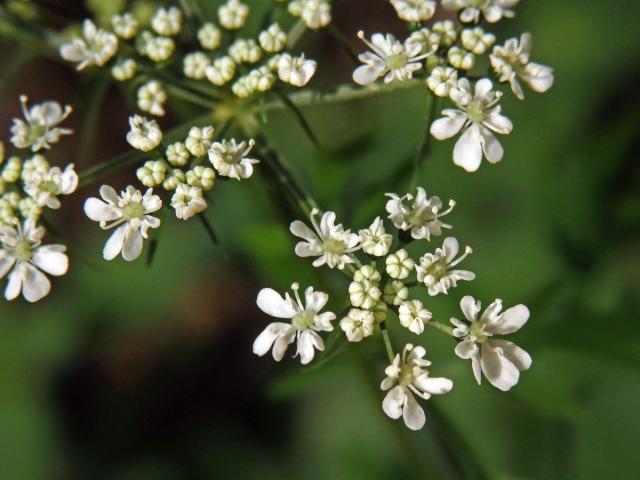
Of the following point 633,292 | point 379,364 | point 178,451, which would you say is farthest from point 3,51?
point 633,292

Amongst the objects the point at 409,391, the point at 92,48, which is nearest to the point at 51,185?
the point at 92,48

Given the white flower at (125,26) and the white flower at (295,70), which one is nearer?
the white flower at (295,70)

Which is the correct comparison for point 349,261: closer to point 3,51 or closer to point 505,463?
point 505,463

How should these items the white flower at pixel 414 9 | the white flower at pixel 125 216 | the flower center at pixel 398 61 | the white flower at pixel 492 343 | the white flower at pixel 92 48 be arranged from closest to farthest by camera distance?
1. the white flower at pixel 492 343
2. the white flower at pixel 125 216
3. the flower center at pixel 398 61
4. the white flower at pixel 414 9
5. the white flower at pixel 92 48

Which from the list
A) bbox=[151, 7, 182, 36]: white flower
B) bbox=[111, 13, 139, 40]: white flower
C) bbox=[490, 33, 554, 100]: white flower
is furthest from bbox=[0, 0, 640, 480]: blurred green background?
bbox=[490, 33, 554, 100]: white flower

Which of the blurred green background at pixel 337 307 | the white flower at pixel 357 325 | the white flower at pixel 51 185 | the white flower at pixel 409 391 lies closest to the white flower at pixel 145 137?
the white flower at pixel 51 185

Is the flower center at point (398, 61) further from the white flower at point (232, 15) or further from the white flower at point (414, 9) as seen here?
the white flower at point (232, 15)

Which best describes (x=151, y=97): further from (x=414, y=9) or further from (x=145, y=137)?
(x=414, y=9)

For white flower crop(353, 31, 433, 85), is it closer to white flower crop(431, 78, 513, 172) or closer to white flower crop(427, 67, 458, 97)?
white flower crop(427, 67, 458, 97)

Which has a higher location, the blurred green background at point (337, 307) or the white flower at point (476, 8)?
the white flower at point (476, 8)
